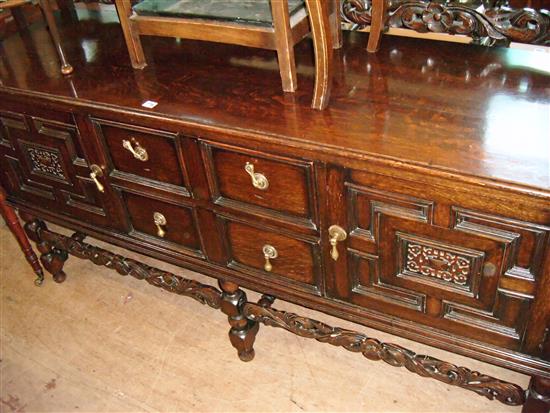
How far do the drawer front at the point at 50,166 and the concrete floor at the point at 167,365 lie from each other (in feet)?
1.33

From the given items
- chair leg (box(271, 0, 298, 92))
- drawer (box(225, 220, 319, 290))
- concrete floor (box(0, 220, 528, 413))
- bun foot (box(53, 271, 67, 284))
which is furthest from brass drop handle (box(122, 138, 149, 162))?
bun foot (box(53, 271, 67, 284))

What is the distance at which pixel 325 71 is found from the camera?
1121 millimetres

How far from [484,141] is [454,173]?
111 mm

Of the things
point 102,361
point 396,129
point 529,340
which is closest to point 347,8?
point 396,129

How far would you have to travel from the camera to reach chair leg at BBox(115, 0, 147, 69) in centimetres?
134

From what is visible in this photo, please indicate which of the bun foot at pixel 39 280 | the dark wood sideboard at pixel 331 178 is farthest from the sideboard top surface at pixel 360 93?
the bun foot at pixel 39 280

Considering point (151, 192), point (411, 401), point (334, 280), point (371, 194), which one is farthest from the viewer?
point (411, 401)

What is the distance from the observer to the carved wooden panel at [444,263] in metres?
0.99

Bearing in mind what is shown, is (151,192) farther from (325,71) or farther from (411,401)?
(411,401)

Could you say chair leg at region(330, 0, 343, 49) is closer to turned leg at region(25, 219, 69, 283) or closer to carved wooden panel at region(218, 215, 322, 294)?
carved wooden panel at region(218, 215, 322, 294)

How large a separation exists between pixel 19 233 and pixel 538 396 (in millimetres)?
1520

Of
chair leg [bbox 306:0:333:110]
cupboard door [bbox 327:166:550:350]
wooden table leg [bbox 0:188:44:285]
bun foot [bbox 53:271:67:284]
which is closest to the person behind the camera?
cupboard door [bbox 327:166:550:350]

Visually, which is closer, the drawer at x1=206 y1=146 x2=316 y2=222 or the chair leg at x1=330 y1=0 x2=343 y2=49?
the drawer at x1=206 y1=146 x2=316 y2=222

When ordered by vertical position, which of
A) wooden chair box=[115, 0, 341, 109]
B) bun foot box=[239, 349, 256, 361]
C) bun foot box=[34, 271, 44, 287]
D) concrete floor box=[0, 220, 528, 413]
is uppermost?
wooden chair box=[115, 0, 341, 109]
